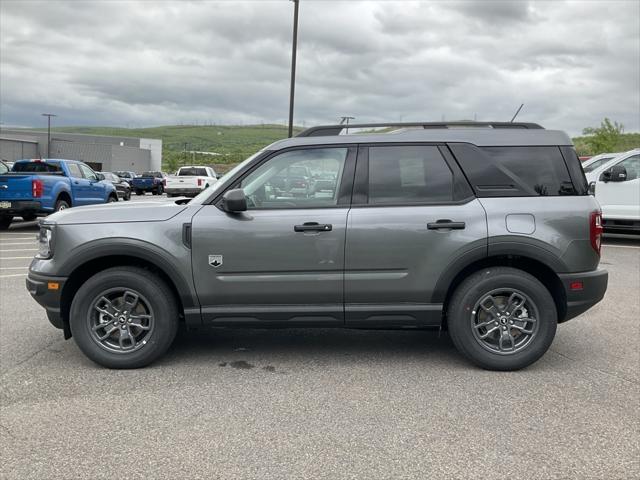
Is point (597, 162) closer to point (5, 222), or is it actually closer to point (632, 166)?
point (632, 166)

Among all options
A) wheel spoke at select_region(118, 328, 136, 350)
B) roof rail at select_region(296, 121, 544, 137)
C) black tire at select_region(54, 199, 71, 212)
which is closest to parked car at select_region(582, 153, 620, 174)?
roof rail at select_region(296, 121, 544, 137)

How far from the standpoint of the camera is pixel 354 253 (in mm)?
4508

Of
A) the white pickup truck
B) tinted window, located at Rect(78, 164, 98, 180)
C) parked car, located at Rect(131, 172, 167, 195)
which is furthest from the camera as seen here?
parked car, located at Rect(131, 172, 167, 195)

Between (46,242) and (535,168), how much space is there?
12.7 feet

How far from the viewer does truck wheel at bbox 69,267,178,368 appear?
454 centimetres

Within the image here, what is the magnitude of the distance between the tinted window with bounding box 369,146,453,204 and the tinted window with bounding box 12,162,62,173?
1345 cm

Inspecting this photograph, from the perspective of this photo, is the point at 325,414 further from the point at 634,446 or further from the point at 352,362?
the point at 634,446

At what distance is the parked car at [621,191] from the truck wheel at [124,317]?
10.5 meters

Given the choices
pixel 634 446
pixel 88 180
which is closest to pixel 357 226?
pixel 634 446

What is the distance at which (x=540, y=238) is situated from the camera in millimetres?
4523

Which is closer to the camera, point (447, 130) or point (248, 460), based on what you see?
point (248, 460)

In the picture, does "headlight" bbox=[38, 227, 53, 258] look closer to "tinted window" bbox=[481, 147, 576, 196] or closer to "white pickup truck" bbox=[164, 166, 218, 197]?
"tinted window" bbox=[481, 147, 576, 196]

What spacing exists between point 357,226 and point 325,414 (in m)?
1.44

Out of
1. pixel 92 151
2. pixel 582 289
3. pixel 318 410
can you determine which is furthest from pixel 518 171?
pixel 92 151
